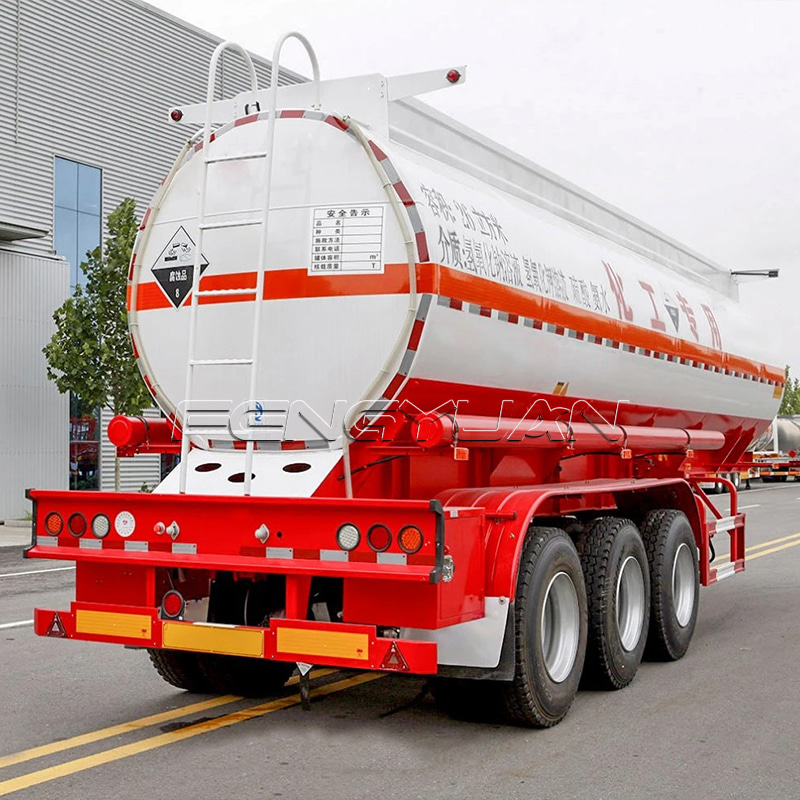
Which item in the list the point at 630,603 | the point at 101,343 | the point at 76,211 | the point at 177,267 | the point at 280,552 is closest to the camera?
the point at 280,552

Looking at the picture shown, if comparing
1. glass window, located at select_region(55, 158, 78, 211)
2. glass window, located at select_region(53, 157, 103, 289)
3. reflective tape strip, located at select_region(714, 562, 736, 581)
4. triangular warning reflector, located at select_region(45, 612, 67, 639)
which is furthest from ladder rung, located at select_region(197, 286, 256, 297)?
glass window, located at select_region(55, 158, 78, 211)

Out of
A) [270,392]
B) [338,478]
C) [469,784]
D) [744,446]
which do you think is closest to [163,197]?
[270,392]

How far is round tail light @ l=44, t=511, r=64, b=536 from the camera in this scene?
6.20 m

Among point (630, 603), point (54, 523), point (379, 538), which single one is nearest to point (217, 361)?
point (54, 523)

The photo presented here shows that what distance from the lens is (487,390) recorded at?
6570mm

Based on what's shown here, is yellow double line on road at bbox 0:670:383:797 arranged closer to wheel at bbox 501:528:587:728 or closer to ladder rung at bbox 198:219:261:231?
A: wheel at bbox 501:528:587:728

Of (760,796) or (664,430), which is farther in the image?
(664,430)

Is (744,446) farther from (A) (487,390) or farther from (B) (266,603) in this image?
(B) (266,603)

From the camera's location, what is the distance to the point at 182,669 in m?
6.84

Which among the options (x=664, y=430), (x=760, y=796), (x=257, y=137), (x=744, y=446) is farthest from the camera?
(x=744, y=446)

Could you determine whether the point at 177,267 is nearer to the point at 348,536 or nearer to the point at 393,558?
the point at 348,536

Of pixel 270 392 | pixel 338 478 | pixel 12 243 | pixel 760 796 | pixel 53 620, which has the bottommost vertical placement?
pixel 760 796

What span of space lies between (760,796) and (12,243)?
66.6 ft

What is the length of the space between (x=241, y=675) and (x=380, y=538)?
6.62 feet
